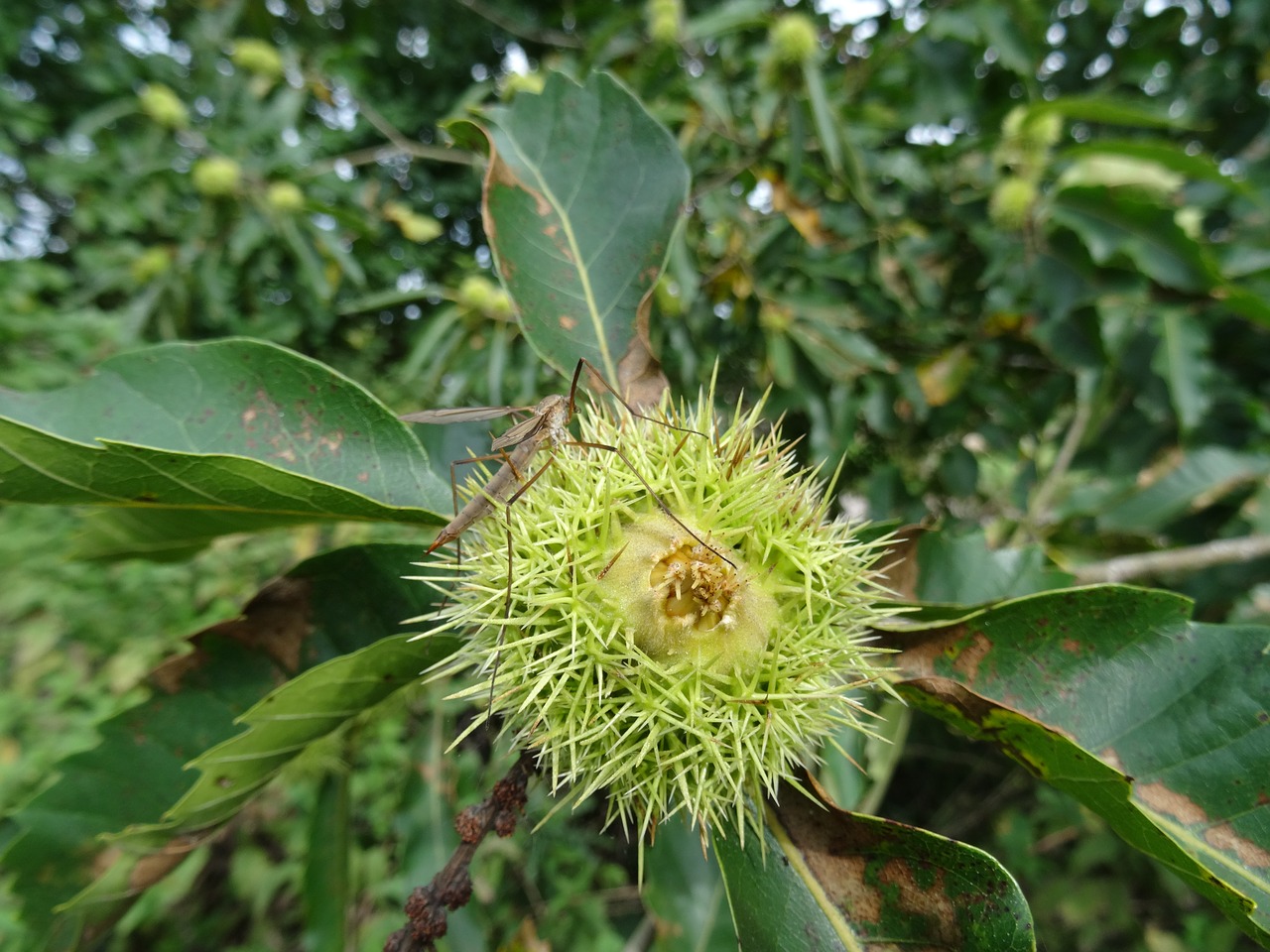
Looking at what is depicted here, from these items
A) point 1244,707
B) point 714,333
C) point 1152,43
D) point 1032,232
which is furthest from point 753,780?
point 1152,43

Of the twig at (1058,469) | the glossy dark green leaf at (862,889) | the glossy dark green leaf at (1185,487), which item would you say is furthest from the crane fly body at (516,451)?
the glossy dark green leaf at (1185,487)

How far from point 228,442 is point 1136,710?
4.09 feet

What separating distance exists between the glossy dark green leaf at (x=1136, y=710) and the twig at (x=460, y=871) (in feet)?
1.70

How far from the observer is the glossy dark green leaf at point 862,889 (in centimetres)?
72

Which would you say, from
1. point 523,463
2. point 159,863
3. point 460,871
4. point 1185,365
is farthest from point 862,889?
point 1185,365

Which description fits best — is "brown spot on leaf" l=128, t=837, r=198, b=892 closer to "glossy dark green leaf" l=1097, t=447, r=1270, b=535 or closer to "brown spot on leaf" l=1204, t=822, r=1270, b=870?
"brown spot on leaf" l=1204, t=822, r=1270, b=870

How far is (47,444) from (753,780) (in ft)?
2.93

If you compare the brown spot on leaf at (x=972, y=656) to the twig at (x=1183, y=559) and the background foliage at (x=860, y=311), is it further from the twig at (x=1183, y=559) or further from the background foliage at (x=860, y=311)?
the twig at (x=1183, y=559)

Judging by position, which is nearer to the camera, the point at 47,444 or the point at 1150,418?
the point at 47,444

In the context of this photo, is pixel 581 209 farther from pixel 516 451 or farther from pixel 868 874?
pixel 868 874

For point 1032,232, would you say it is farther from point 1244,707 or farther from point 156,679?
point 156,679

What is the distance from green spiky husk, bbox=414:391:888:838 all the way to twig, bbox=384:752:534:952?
6 cm

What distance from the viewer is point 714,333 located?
7.61ft

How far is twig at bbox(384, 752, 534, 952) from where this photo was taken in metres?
0.83
